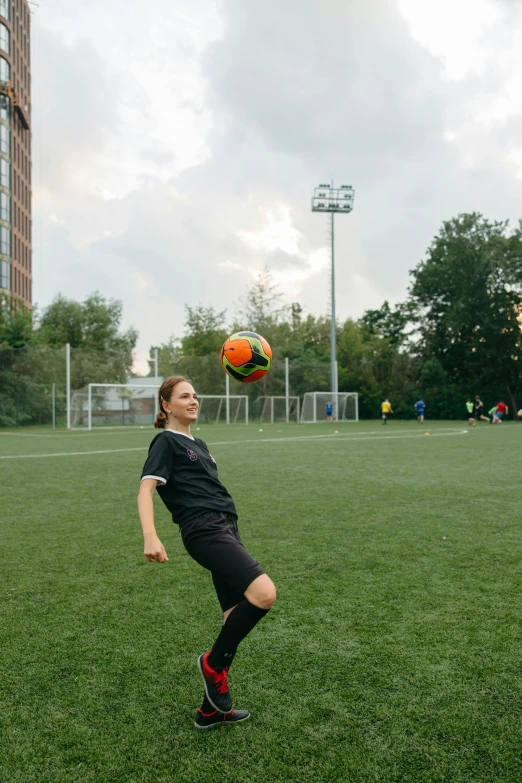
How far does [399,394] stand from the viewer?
Answer: 53594 millimetres

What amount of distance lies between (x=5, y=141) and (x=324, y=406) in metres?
37.8

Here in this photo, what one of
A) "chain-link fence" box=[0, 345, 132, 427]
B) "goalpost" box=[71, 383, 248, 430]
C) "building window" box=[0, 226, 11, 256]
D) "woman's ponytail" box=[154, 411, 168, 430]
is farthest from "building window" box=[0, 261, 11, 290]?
"woman's ponytail" box=[154, 411, 168, 430]

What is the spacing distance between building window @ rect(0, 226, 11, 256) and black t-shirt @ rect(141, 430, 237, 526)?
58144 millimetres

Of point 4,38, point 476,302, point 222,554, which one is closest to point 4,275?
point 4,38

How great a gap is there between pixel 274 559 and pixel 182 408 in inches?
112

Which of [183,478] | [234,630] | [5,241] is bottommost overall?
[234,630]

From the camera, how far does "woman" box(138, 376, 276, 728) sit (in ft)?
9.48

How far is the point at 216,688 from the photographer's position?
114 inches

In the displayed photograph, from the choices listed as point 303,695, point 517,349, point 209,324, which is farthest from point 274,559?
point 209,324

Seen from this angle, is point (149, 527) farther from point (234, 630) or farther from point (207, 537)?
point (234, 630)

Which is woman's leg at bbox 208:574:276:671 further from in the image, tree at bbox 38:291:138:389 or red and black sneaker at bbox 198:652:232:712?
tree at bbox 38:291:138:389

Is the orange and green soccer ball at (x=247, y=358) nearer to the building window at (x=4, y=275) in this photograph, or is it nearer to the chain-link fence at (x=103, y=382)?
the chain-link fence at (x=103, y=382)

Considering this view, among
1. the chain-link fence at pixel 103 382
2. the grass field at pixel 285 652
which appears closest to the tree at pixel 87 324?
the chain-link fence at pixel 103 382

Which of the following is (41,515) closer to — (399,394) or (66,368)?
(66,368)
